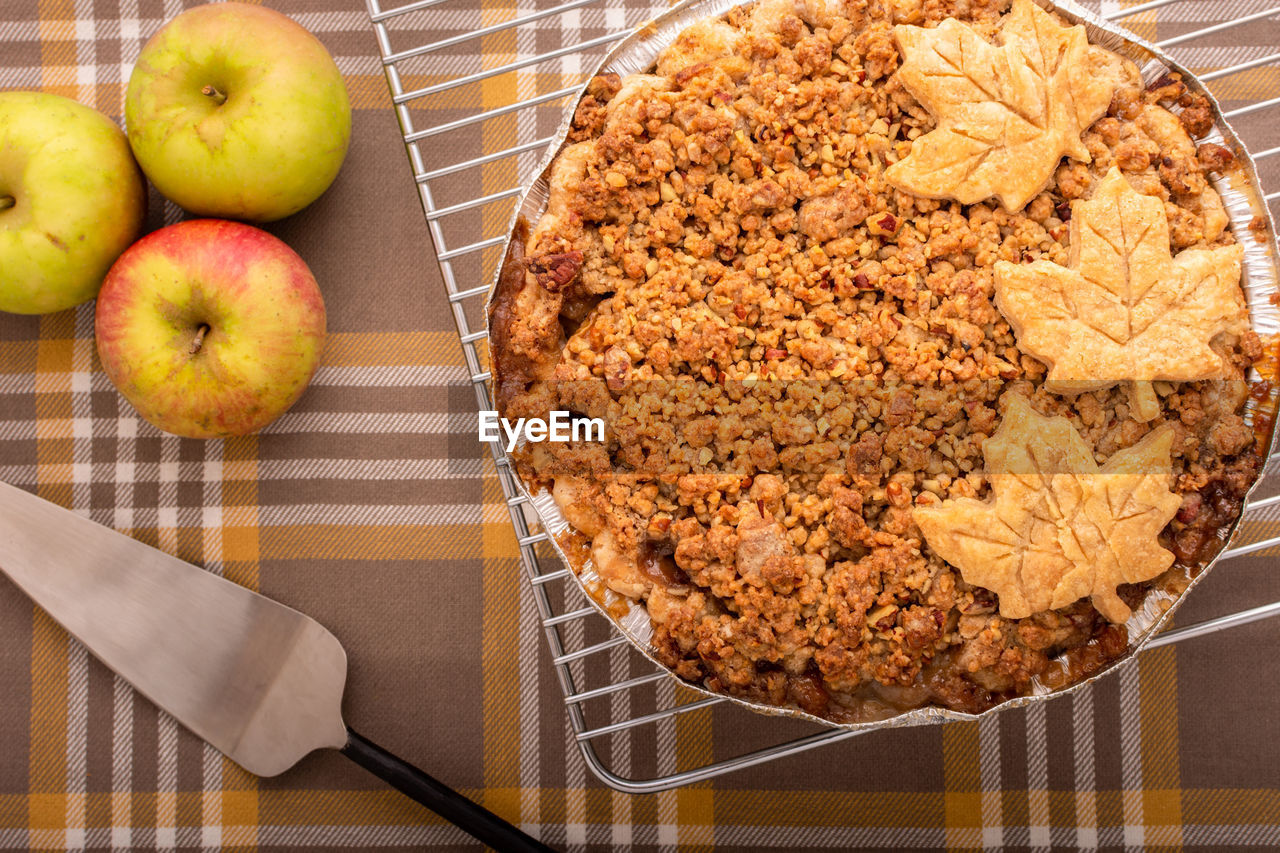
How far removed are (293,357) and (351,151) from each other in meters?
0.39

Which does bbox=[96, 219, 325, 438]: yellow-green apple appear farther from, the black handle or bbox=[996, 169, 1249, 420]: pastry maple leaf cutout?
bbox=[996, 169, 1249, 420]: pastry maple leaf cutout

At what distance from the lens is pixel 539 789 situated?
1.33 metres

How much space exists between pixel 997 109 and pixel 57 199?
1235 mm

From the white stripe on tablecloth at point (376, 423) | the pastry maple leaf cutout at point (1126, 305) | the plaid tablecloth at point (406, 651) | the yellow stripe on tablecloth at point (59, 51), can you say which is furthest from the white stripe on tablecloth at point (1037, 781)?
the yellow stripe on tablecloth at point (59, 51)

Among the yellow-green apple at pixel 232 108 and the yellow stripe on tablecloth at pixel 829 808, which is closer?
the yellow-green apple at pixel 232 108

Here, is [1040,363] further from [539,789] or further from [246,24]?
[246,24]

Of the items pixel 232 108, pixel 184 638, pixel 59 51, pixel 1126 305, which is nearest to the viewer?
pixel 1126 305

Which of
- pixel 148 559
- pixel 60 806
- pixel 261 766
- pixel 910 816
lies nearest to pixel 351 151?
pixel 148 559

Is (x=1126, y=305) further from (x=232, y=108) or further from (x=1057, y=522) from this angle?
(x=232, y=108)

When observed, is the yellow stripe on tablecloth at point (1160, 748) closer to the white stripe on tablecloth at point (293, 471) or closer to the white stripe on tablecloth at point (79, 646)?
the white stripe on tablecloth at point (293, 471)

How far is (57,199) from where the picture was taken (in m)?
1.17

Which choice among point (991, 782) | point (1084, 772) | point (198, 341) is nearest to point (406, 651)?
point (198, 341)

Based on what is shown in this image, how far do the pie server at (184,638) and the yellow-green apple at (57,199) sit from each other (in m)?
0.34

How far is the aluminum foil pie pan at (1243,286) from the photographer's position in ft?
3.06
